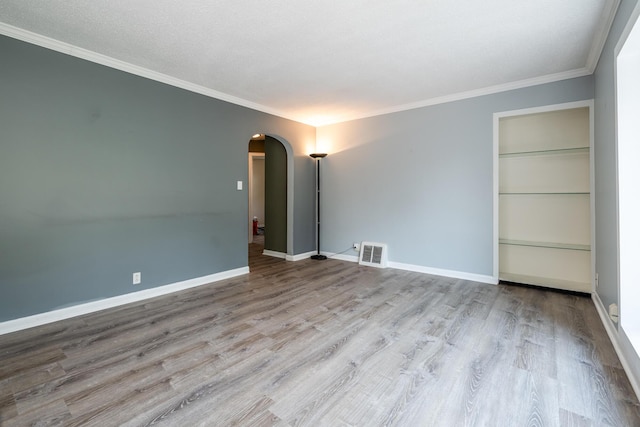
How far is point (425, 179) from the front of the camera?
423 cm

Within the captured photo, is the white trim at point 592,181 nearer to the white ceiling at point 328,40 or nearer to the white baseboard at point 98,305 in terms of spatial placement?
the white ceiling at point 328,40

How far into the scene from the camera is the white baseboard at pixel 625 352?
1656 millimetres

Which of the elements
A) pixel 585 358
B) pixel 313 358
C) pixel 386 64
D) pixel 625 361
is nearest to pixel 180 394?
pixel 313 358

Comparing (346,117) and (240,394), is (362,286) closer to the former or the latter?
(240,394)

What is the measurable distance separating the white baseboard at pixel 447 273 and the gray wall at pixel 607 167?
1.06 m

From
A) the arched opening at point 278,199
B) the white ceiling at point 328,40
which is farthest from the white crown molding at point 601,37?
the arched opening at point 278,199

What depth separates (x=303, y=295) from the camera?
332cm

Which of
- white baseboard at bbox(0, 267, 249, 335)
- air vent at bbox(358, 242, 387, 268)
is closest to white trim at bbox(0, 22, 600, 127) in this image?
air vent at bbox(358, 242, 387, 268)

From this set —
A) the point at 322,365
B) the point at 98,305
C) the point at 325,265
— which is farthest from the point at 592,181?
the point at 98,305

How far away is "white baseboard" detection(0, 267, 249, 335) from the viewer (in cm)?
244

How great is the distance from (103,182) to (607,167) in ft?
15.0

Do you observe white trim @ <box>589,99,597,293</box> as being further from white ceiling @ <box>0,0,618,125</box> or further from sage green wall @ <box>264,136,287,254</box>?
sage green wall @ <box>264,136,287,254</box>

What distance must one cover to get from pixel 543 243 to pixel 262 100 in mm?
4169

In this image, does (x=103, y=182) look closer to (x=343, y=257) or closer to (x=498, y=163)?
(x=343, y=257)
